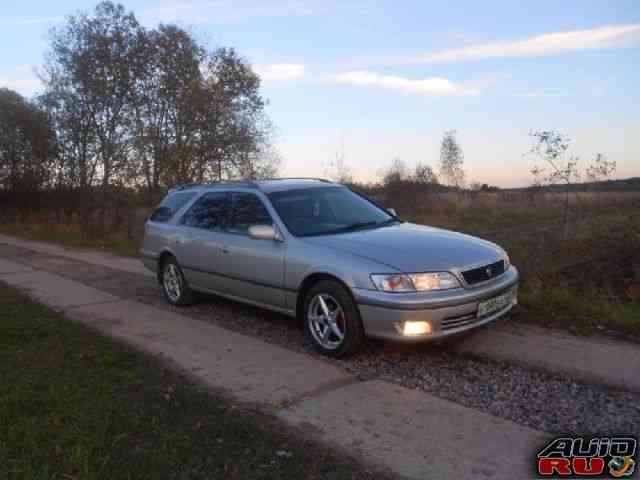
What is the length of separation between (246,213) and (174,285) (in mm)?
1882

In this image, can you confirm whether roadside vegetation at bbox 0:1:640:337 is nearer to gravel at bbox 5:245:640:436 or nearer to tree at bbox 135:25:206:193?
tree at bbox 135:25:206:193

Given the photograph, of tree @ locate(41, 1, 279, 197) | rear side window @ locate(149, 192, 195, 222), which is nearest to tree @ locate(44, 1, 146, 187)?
tree @ locate(41, 1, 279, 197)

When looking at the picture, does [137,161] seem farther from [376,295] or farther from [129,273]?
[376,295]

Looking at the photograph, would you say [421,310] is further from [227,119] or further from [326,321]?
[227,119]

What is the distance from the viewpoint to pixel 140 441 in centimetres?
345

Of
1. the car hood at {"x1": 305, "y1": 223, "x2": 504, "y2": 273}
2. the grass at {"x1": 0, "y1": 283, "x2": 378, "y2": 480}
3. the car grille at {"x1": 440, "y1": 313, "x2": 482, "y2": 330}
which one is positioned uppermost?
the car hood at {"x1": 305, "y1": 223, "x2": 504, "y2": 273}

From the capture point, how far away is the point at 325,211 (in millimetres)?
6094

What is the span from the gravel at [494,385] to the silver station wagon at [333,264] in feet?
1.03

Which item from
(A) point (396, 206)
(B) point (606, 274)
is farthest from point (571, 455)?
(A) point (396, 206)

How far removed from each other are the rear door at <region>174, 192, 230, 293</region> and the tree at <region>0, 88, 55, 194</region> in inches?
790

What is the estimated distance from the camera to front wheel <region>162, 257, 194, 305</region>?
727cm

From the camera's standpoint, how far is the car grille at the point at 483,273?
479 centimetres

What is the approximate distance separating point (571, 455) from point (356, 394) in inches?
60.8

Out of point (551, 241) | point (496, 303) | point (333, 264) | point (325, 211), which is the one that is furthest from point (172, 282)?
point (551, 241)
